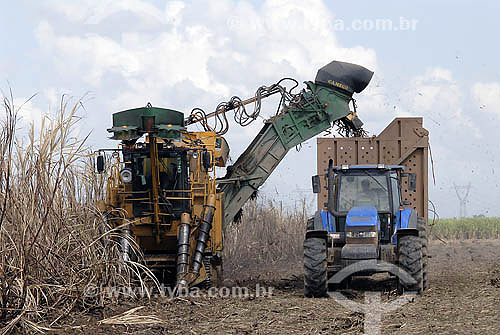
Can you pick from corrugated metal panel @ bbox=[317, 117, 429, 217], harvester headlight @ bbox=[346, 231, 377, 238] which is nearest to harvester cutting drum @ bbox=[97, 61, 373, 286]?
corrugated metal panel @ bbox=[317, 117, 429, 217]

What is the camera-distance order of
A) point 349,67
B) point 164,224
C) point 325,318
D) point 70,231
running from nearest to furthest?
point 70,231
point 325,318
point 164,224
point 349,67

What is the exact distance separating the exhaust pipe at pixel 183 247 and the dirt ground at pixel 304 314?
1.48ft

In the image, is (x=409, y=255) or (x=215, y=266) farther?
(x=215, y=266)

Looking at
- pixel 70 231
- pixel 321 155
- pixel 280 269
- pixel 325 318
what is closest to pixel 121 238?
pixel 70 231

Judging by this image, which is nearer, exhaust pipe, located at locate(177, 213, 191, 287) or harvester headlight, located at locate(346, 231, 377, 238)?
harvester headlight, located at locate(346, 231, 377, 238)

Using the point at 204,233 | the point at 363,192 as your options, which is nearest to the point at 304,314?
the point at 204,233

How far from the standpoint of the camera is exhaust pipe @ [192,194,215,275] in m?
11.1

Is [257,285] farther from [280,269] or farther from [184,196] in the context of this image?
[280,269]

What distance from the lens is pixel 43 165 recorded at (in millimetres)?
6887

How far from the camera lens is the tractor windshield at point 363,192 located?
11.2 meters

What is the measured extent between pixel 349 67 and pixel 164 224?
15.1 feet

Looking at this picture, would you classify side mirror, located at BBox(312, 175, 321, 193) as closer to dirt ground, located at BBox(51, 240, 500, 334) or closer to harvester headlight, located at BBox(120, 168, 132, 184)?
A: dirt ground, located at BBox(51, 240, 500, 334)

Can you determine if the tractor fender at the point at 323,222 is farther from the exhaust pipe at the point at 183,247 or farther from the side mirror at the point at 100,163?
the side mirror at the point at 100,163

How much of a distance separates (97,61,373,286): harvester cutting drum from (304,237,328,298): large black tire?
179 centimetres
